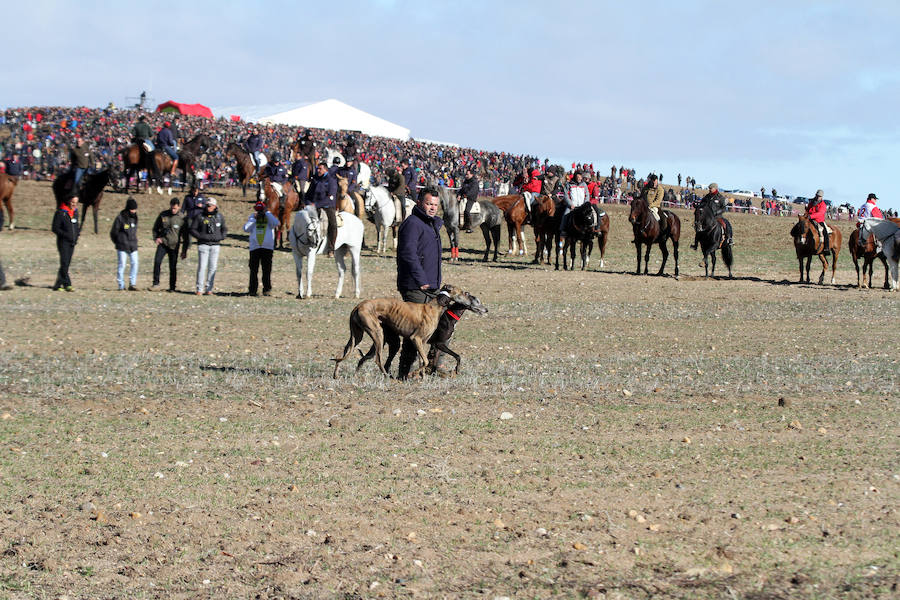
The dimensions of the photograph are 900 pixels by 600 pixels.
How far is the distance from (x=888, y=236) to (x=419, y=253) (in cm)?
2043

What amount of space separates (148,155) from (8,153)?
11598 millimetres

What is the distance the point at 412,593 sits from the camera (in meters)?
5.62

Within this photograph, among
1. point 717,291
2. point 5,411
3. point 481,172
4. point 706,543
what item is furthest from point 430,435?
point 481,172

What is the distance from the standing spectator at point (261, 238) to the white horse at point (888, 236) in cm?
1680

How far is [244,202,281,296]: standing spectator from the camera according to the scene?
21.5 meters

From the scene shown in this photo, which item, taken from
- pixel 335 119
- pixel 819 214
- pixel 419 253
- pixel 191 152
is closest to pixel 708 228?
pixel 819 214

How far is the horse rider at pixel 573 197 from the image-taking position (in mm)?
31844

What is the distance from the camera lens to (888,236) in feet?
90.9

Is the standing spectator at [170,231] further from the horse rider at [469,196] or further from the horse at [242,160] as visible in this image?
the horse at [242,160]

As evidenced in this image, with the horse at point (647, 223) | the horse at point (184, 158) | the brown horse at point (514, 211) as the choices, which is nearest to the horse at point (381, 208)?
the brown horse at point (514, 211)

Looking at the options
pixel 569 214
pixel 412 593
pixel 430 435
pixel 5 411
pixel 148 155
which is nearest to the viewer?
pixel 412 593

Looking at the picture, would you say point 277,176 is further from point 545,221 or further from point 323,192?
point 545,221

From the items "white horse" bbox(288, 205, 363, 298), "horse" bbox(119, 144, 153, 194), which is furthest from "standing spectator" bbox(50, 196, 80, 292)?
"horse" bbox(119, 144, 153, 194)

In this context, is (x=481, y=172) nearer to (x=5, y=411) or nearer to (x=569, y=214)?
(x=569, y=214)
